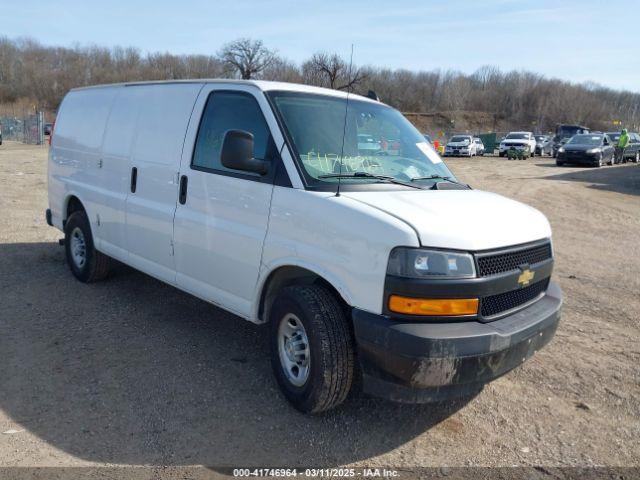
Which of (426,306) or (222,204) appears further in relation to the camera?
(222,204)

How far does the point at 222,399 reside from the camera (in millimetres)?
3844

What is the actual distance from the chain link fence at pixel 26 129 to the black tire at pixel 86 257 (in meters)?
40.9

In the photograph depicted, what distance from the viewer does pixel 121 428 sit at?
11.3 ft

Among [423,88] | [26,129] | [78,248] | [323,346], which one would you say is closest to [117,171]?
[78,248]

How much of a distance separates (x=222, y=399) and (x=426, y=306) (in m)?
1.70

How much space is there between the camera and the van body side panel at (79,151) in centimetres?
582

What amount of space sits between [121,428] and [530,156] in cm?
4164

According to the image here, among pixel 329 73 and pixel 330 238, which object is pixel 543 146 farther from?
pixel 330 238

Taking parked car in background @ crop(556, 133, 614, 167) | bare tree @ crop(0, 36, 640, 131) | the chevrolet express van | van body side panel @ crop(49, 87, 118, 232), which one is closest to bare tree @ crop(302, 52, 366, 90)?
the chevrolet express van

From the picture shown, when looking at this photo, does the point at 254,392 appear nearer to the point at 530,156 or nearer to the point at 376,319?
the point at 376,319

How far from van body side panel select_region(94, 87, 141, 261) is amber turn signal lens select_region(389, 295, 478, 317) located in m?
3.24

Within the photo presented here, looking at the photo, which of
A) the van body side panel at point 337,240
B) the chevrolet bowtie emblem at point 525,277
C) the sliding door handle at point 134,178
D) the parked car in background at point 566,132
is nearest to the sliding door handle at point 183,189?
the sliding door handle at point 134,178

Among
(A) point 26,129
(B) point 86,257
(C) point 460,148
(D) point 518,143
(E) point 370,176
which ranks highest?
(D) point 518,143

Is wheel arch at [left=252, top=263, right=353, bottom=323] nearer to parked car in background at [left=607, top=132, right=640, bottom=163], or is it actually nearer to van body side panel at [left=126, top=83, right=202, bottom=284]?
van body side panel at [left=126, top=83, right=202, bottom=284]
